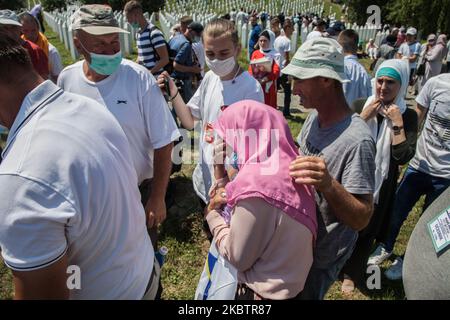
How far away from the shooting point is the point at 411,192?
10.9ft

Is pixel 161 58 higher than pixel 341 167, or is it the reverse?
pixel 341 167

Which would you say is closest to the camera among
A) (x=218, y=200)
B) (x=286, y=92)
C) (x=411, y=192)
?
(x=218, y=200)

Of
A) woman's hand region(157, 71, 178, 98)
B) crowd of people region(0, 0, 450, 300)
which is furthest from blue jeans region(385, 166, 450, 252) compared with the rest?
woman's hand region(157, 71, 178, 98)

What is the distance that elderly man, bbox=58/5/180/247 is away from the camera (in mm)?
2271

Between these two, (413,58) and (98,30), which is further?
(413,58)

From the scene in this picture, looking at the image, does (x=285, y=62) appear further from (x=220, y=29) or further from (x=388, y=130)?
(x=388, y=130)

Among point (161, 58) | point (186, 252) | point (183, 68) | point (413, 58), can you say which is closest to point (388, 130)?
point (186, 252)

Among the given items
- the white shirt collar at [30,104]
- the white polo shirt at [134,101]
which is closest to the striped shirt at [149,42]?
the white polo shirt at [134,101]

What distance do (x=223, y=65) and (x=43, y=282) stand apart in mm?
2246

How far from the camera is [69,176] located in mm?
1134

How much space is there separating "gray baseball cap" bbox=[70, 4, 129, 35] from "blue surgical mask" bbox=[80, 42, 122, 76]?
0.14m

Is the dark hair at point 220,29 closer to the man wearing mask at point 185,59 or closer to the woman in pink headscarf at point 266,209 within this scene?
the woman in pink headscarf at point 266,209

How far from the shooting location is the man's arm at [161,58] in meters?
5.05

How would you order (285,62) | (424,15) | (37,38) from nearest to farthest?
(37,38), (285,62), (424,15)
